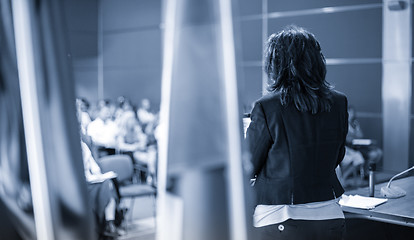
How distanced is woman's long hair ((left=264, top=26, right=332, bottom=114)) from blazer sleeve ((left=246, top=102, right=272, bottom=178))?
7 cm

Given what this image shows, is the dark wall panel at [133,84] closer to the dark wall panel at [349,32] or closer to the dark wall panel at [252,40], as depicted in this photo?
the dark wall panel at [252,40]

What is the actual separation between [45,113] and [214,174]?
32 cm

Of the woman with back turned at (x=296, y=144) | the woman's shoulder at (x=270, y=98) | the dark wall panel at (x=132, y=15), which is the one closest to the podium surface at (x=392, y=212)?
the woman with back turned at (x=296, y=144)

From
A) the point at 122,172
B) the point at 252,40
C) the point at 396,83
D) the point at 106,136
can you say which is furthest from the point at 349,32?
the point at 122,172

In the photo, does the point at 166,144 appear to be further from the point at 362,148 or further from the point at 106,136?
the point at 362,148

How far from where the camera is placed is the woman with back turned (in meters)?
1.31

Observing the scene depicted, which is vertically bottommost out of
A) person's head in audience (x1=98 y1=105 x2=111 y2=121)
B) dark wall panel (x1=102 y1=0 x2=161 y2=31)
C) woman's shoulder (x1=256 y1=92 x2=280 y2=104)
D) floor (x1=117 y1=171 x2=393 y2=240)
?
floor (x1=117 y1=171 x2=393 y2=240)

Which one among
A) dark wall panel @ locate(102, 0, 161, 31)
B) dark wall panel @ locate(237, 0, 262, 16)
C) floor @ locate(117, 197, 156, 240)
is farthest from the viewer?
dark wall panel @ locate(102, 0, 161, 31)

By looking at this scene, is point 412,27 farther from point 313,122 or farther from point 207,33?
point 207,33

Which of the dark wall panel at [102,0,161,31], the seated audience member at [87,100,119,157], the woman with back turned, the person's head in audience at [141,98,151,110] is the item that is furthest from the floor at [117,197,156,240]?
the dark wall panel at [102,0,161,31]

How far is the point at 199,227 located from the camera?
854mm

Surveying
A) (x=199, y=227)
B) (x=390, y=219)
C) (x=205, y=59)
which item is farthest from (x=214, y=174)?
(x=390, y=219)

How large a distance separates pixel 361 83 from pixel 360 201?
4.51 meters

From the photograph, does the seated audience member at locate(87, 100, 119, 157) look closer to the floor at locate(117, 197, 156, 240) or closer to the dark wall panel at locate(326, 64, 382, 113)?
the floor at locate(117, 197, 156, 240)
